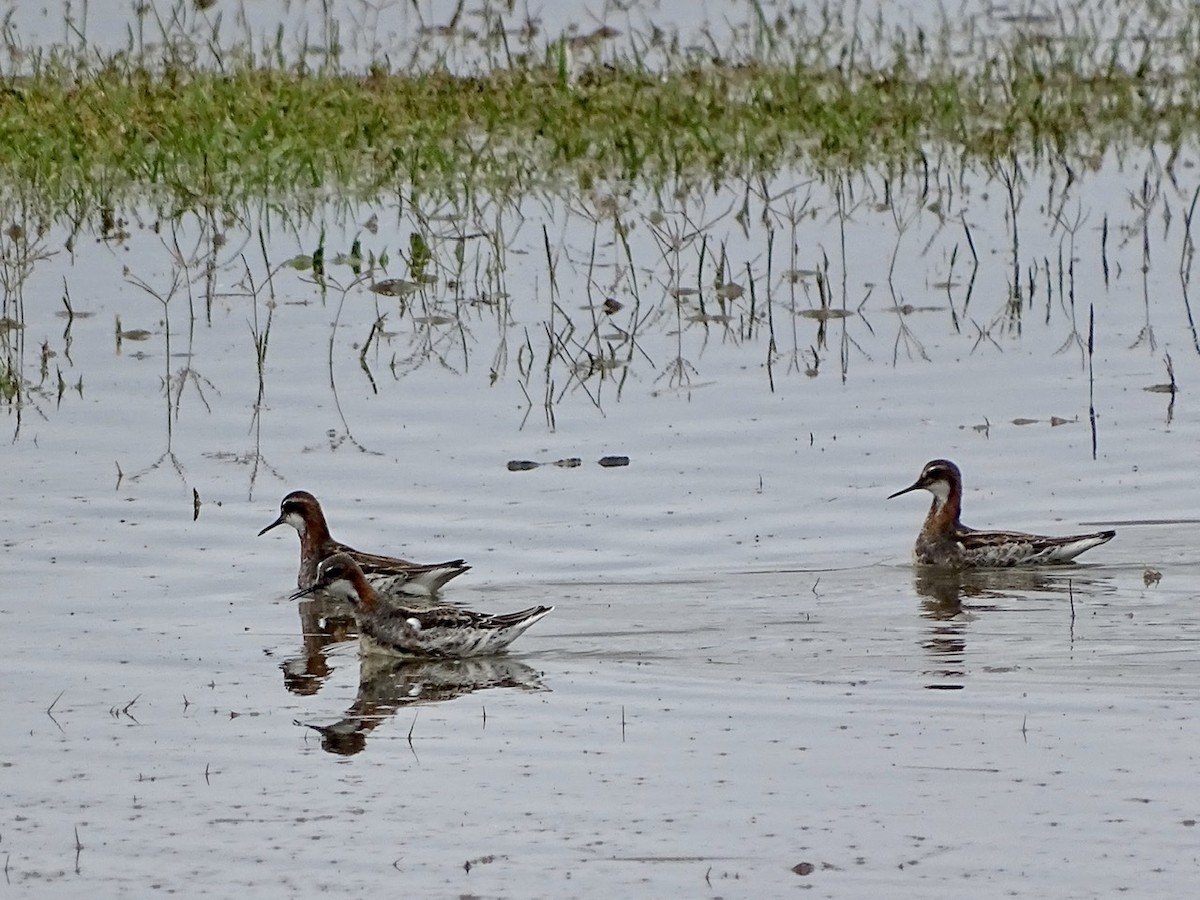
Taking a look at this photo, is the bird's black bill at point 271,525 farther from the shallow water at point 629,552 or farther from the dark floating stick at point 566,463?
the dark floating stick at point 566,463

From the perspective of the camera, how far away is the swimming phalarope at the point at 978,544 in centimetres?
1170

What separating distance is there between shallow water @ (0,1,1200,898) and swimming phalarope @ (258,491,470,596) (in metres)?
0.17

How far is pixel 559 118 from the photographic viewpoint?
70.0ft

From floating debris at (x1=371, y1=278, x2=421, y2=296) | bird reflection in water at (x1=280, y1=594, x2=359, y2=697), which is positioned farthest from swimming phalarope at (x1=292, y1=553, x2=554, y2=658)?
floating debris at (x1=371, y1=278, x2=421, y2=296)

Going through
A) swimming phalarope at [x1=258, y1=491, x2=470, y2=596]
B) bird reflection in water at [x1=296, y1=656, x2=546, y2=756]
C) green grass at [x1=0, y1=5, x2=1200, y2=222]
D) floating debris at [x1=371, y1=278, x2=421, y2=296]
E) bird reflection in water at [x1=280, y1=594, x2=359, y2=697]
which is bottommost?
bird reflection in water at [x1=296, y1=656, x2=546, y2=756]

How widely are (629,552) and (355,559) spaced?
1.22 metres

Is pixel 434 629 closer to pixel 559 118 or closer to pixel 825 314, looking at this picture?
pixel 825 314

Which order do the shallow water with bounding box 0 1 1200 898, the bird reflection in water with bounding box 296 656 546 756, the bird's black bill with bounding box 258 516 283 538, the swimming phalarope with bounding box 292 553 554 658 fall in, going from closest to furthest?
the shallow water with bounding box 0 1 1200 898 < the bird reflection in water with bounding box 296 656 546 756 < the swimming phalarope with bounding box 292 553 554 658 < the bird's black bill with bounding box 258 516 283 538

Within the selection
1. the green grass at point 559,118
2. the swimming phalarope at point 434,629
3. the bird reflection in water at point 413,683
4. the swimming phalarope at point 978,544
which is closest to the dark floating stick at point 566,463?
the swimming phalarope at point 978,544

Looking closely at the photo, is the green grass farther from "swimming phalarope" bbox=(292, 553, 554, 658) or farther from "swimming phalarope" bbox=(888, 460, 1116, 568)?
"swimming phalarope" bbox=(292, 553, 554, 658)

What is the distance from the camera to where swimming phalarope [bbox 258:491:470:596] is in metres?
11.3

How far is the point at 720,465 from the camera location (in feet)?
43.3

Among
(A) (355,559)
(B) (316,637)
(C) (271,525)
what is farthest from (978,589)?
(C) (271,525)

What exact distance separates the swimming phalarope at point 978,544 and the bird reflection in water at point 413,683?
247 centimetres
